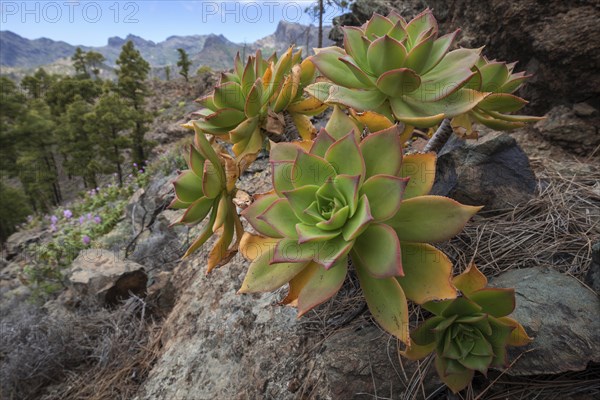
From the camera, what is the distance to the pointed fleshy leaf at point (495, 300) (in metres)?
0.86

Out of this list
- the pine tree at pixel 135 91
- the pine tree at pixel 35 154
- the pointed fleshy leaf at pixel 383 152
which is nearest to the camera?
the pointed fleshy leaf at pixel 383 152

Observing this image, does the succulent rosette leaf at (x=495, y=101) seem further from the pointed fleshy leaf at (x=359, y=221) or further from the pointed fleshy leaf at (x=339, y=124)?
the pointed fleshy leaf at (x=359, y=221)

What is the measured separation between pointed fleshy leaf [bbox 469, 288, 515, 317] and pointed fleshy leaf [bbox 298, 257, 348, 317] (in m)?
0.37

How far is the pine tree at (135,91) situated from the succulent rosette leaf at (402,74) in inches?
647

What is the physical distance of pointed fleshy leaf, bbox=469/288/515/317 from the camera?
2.84 ft

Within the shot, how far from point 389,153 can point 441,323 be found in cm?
47

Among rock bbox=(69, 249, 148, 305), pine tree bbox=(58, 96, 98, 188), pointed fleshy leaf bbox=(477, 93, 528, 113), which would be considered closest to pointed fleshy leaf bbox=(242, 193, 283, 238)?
pointed fleshy leaf bbox=(477, 93, 528, 113)

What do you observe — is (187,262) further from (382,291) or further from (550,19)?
(550,19)

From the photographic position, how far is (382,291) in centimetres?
88

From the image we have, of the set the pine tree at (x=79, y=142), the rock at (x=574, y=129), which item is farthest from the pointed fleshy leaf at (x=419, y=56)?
the pine tree at (x=79, y=142)

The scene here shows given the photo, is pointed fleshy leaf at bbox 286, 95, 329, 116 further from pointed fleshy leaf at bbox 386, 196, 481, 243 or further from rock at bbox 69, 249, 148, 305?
rock at bbox 69, 249, 148, 305

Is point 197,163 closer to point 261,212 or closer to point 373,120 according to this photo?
point 261,212

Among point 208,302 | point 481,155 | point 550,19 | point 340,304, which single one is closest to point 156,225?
point 208,302

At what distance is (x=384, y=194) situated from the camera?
2.73 feet
